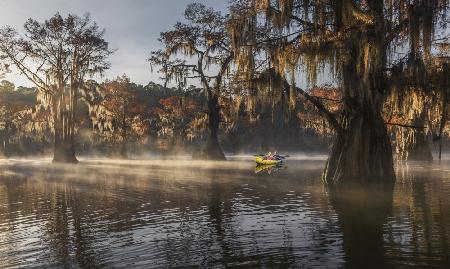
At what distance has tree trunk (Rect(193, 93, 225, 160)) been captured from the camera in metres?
49.4

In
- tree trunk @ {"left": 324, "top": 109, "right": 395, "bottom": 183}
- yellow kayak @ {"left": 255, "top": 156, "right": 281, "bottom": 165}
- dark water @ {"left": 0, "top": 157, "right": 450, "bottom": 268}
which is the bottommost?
dark water @ {"left": 0, "top": 157, "right": 450, "bottom": 268}

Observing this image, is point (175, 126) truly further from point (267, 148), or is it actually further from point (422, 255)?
point (422, 255)

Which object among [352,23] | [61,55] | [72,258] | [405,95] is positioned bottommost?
[72,258]

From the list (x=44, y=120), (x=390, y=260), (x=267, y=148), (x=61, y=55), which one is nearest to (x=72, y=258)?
(x=390, y=260)

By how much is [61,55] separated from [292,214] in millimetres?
36989

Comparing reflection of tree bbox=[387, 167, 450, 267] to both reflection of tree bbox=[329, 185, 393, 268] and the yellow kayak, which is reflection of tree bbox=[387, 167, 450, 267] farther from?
the yellow kayak

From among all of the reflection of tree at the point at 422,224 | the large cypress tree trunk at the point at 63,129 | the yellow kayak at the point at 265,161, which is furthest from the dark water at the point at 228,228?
the large cypress tree trunk at the point at 63,129

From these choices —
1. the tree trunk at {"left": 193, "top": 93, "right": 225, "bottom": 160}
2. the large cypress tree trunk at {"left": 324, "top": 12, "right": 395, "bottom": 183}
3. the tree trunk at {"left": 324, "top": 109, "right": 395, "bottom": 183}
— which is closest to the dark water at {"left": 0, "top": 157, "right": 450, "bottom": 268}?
the tree trunk at {"left": 324, "top": 109, "right": 395, "bottom": 183}

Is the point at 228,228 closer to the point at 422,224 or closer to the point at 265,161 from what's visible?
the point at 422,224

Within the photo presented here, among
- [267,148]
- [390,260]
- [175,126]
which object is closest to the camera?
[390,260]

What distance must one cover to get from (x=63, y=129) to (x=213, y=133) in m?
14.0

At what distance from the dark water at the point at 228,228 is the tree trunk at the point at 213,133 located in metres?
28.3

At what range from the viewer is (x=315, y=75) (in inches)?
763

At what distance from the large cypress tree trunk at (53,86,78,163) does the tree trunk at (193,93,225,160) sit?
12439 millimetres
